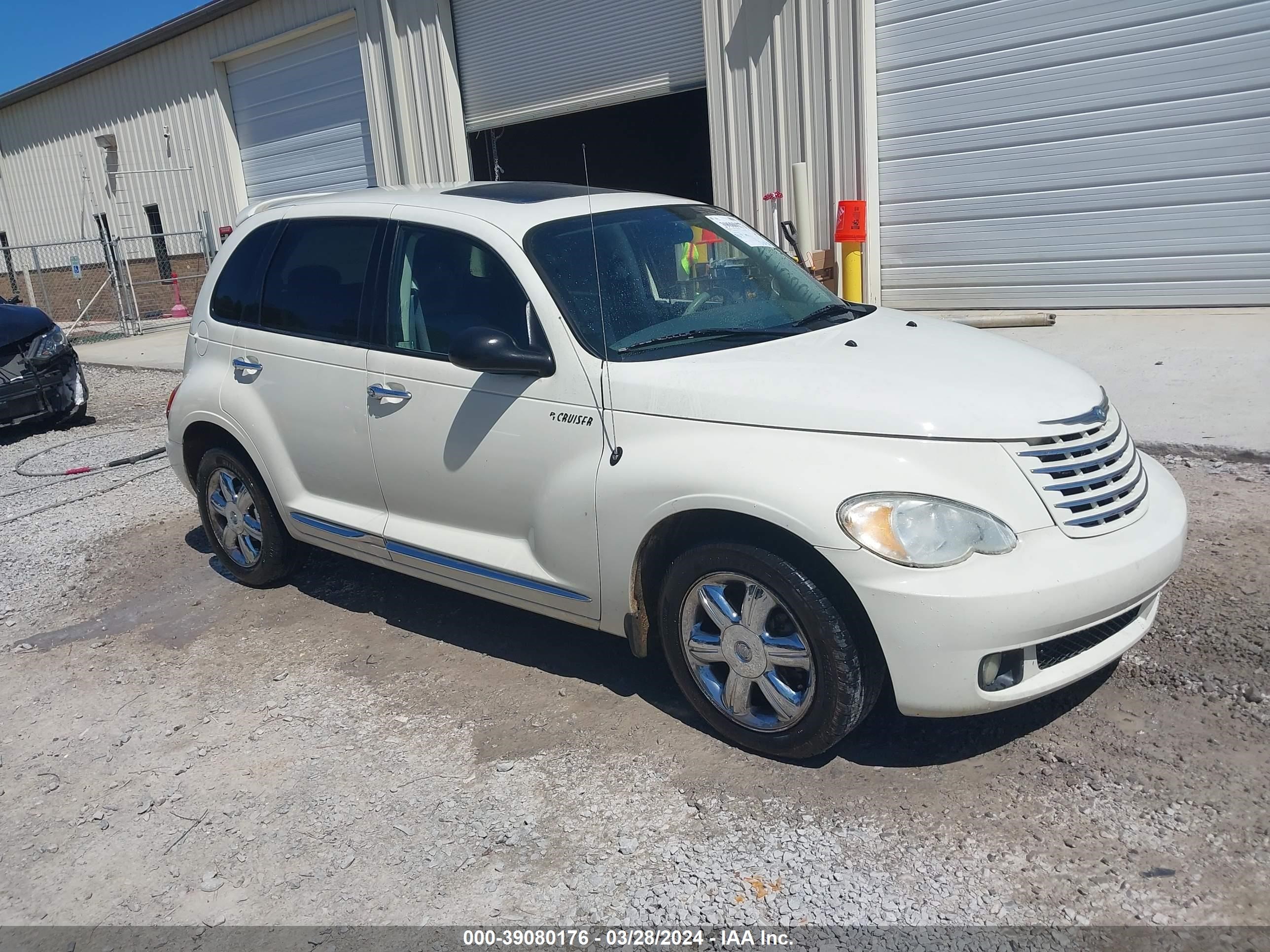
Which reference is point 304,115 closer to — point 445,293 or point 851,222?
point 851,222

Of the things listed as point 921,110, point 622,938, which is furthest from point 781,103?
point 622,938

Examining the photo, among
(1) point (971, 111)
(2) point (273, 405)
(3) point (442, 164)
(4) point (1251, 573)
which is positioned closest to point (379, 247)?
(2) point (273, 405)

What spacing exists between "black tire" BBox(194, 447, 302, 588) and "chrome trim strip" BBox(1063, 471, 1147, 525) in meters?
3.69

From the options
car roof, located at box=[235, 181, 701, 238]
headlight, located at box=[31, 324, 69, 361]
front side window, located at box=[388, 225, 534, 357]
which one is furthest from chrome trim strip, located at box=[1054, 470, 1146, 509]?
headlight, located at box=[31, 324, 69, 361]

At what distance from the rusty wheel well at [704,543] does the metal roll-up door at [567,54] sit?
9.03 metres

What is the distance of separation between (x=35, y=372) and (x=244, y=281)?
5.90 meters

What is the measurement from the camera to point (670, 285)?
4133 mm

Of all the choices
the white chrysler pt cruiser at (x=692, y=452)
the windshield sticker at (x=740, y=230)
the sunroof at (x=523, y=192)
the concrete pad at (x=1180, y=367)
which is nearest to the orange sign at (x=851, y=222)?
the concrete pad at (x=1180, y=367)

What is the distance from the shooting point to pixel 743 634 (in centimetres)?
337

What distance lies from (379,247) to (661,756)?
2.51 metres

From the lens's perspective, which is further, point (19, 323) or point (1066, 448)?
point (19, 323)

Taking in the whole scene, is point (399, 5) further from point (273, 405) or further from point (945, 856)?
point (945, 856)

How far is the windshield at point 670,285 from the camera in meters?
3.87

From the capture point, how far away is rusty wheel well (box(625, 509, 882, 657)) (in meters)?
3.16
